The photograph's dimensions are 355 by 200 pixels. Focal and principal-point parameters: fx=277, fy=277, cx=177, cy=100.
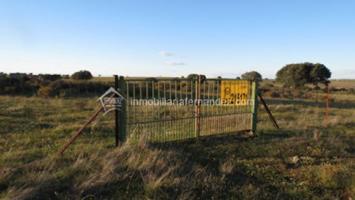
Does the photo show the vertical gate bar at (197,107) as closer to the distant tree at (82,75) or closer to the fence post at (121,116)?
the fence post at (121,116)

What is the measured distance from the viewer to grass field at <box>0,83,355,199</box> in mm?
4676

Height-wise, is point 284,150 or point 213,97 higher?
point 213,97

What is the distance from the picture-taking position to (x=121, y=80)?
273 inches

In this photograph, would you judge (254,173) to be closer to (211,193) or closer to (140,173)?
(211,193)

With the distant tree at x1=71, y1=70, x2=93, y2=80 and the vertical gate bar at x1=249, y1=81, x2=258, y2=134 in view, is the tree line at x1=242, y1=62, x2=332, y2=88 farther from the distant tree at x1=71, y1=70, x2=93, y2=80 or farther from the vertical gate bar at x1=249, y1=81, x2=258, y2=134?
the vertical gate bar at x1=249, y1=81, x2=258, y2=134

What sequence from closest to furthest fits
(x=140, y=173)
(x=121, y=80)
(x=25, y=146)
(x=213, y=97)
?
(x=140, y=173) < (x=121, y=80) < (x=25, y=146) < (x=213, y=97)

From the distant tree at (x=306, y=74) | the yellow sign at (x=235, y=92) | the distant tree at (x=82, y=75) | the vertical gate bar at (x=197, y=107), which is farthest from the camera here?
the distant tree at (x=82, y=75)

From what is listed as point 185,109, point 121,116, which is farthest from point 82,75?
point 121,116

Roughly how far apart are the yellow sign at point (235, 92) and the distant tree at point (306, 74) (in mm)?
47223

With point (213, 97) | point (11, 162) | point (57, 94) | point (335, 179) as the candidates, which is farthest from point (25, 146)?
point (57, 94)

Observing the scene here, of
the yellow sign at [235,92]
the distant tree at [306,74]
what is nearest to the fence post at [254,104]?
the yellow sign at [235,92]

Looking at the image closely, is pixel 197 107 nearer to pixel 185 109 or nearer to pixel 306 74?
pixel 185 109

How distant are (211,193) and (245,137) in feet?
15.7

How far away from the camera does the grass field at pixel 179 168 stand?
15.3 feet
